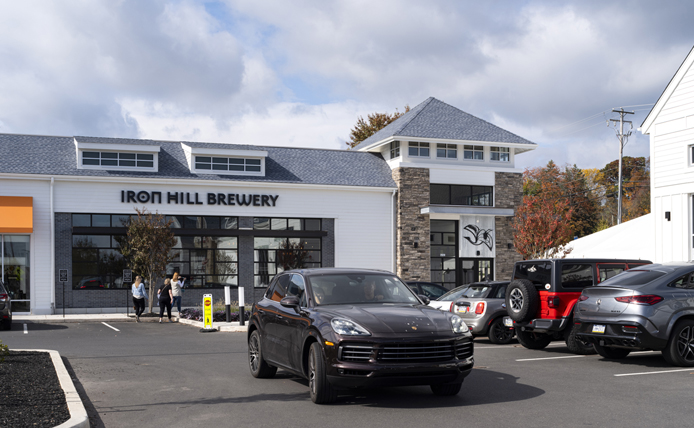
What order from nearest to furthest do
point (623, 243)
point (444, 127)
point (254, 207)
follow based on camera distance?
point (623, 243) < point (254, 207) < point (444, 127)

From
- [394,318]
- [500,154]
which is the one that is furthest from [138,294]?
[500,154]

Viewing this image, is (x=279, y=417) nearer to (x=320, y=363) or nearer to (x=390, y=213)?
(x=320, y=363)

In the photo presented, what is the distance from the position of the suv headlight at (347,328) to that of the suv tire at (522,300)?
606 cm

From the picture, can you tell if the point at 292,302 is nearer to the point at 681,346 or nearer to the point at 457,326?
the point at 457,326

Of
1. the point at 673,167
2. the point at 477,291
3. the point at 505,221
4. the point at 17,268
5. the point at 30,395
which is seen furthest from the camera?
the point at 505,221

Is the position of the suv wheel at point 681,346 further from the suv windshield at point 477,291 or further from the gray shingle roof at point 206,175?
the gray shingle roof at point 206,175

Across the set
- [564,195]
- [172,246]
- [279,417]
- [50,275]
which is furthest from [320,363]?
[564,195]

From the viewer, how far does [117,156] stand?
94.6 ft

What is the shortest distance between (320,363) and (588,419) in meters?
2.99

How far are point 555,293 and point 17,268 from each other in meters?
22.0

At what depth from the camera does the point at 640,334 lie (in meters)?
10.6

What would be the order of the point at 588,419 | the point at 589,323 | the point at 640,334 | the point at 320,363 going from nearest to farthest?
1. the point at 588,419
2. the point at 320,363
3. the point at 640,334
4. the point at 589,323

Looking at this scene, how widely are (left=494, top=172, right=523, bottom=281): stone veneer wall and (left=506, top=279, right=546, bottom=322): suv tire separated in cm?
1960

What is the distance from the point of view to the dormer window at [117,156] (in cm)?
Result: 2834
